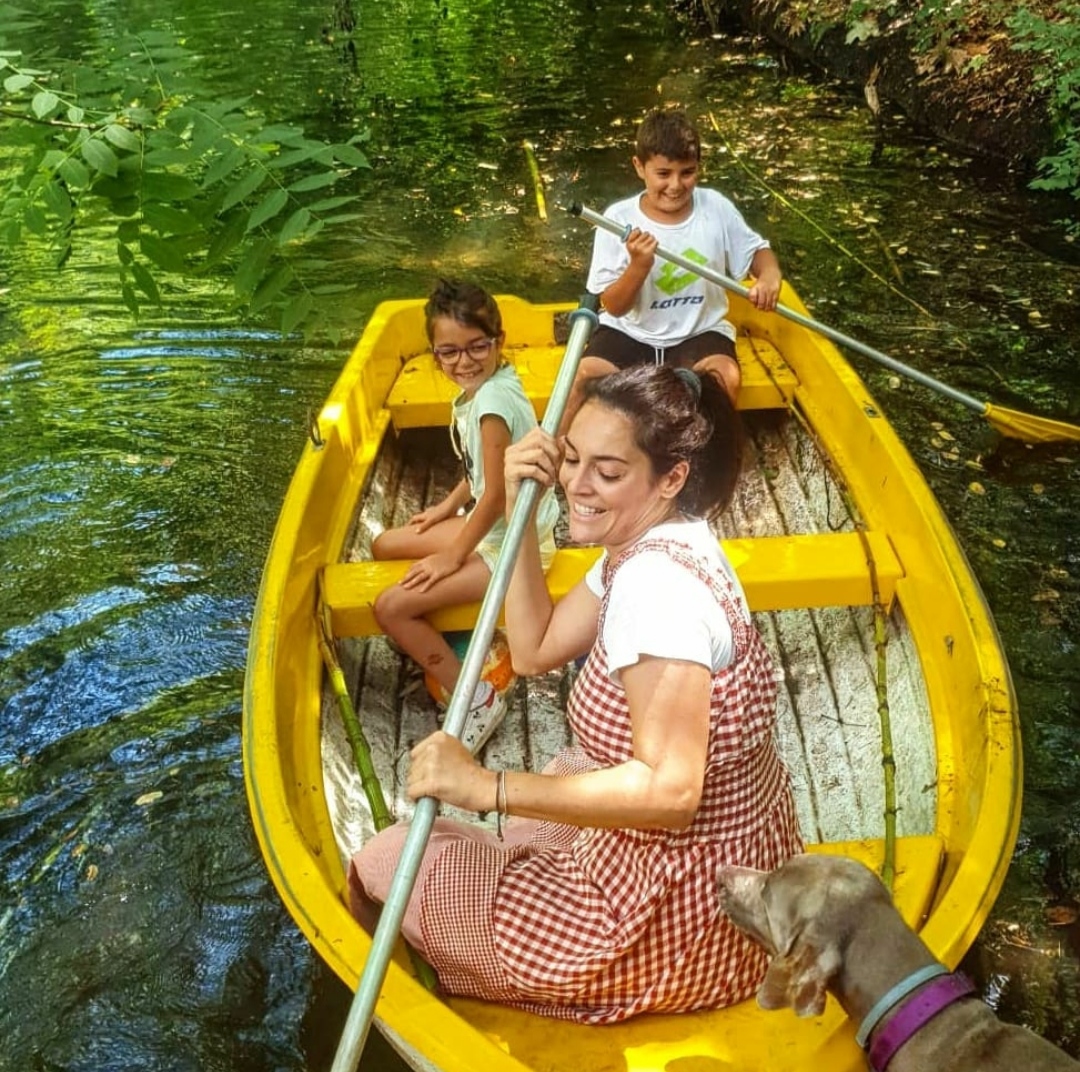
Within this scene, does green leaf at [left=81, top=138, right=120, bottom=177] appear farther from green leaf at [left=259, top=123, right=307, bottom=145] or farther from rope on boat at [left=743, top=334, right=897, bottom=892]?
rope on boat at [left=743, top=334, right=897, bottom=892]

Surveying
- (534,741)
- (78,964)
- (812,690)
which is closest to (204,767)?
(78,964)

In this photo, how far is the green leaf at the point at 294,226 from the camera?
8.09ft

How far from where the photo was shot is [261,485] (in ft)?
19.5

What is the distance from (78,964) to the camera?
3469 millimetres

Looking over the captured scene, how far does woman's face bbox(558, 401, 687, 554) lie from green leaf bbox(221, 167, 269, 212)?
89 cm

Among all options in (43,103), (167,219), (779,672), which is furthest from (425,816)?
(779,672)

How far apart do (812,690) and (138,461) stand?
4.19m

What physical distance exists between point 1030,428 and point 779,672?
2.46 metres

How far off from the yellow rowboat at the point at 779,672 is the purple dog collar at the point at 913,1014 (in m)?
0.10

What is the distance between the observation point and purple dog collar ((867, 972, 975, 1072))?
1.95 metres

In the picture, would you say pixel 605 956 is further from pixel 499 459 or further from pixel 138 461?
pixel 138 461

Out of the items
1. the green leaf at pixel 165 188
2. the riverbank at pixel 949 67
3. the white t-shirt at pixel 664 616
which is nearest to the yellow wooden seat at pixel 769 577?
the white t-shirt at pixel 664 616

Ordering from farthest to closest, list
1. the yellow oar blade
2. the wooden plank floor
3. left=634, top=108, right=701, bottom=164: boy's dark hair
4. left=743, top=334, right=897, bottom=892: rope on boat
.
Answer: the yellow oar blade < left=634, top=108, right=701, bottom=164: boy's dark hair < the wooden plank floor < left=743, top=334, right=897, bottom=892: rope on boat

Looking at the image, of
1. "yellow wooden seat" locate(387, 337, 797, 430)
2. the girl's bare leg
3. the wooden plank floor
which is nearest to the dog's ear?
the wooden plank floor
